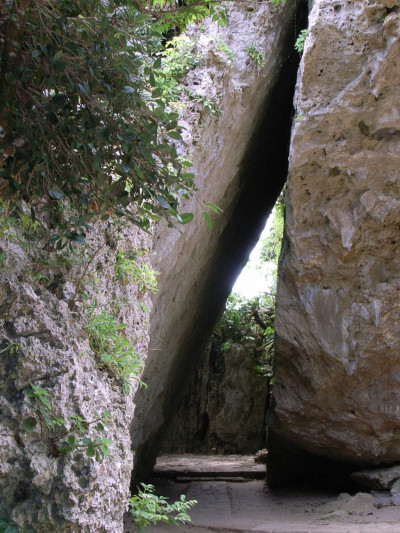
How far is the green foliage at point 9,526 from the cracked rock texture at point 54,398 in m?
0.05

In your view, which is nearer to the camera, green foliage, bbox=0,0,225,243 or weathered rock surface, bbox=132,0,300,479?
green foliage, bbox=0,0,225,243

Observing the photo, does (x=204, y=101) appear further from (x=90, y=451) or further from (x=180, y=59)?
(x=90, y=451)

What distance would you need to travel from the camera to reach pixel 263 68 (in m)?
6.29

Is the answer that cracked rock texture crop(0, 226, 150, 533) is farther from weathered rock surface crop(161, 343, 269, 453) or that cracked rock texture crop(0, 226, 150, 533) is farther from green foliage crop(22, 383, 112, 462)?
weathered rock surface crop(161, 343, 269, 453)

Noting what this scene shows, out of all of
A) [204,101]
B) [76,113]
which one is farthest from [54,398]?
[204,101]

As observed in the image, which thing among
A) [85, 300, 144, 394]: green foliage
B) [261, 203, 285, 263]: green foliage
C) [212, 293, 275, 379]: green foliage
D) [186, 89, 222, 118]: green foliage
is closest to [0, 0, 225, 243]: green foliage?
[85, 300, 144, 394]: green foliage

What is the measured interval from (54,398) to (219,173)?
4.48 metres

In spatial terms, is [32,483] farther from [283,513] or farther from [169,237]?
[283,513]

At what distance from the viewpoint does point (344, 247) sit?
5934mm

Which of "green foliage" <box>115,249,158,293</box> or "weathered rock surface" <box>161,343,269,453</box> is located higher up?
"green foliage" <box>115,249,158,293</box>

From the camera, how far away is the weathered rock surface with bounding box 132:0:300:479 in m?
5.52

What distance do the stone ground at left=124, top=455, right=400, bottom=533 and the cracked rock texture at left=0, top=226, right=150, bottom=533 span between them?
2.16 m

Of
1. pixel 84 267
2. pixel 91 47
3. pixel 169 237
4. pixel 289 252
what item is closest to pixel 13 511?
pixel 84 267

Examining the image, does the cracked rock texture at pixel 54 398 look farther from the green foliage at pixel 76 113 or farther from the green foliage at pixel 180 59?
the green foliage at pixel 180 59
